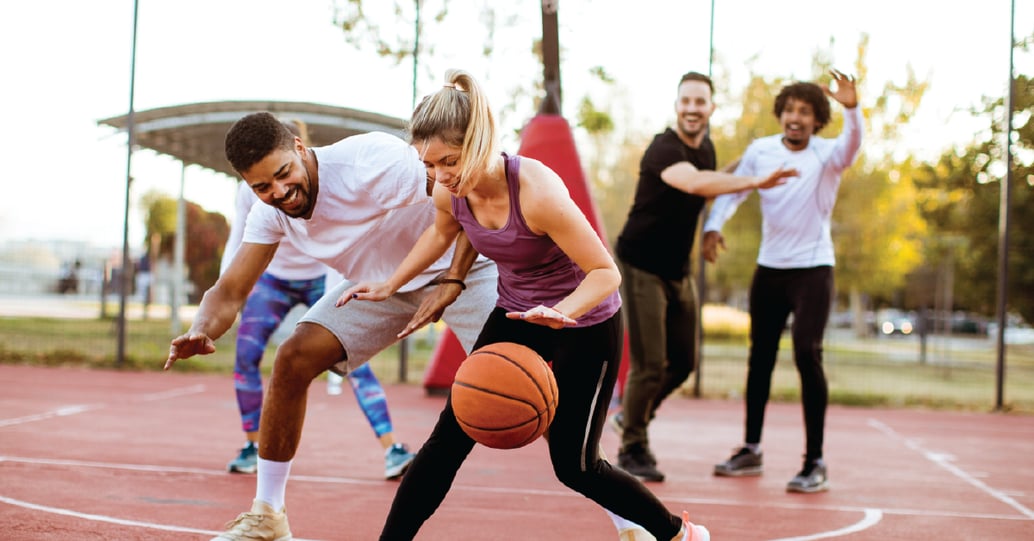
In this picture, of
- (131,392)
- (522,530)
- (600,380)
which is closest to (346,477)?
(522,530)

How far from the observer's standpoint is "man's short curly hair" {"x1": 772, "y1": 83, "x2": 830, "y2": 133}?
203 inches

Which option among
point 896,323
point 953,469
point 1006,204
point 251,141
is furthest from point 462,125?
point 896,323

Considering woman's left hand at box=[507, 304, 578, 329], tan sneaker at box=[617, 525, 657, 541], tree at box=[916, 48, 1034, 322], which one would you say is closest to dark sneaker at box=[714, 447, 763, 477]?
tan sneaker at box=[617, 525, 657, 541]

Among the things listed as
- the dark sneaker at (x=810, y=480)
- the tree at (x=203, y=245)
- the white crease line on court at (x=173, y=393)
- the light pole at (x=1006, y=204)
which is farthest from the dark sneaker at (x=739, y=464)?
the tree at (x=203, y=245)

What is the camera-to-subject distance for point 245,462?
5.25 metres

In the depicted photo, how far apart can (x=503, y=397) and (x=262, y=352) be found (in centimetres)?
281

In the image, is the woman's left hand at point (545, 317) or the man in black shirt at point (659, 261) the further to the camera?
the man in black shirt at point (659, 261)

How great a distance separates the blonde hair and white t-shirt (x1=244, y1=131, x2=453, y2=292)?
1.85 ft

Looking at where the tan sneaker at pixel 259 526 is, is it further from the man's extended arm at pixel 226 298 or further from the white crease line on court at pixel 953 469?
the white crease line on court at pixel 953 469

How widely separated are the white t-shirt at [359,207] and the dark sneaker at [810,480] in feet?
8.10

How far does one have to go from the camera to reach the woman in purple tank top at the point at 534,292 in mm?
2875

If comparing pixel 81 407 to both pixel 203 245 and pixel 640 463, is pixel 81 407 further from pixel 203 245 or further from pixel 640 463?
pixel 203 245

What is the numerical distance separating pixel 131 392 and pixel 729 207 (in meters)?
6.05

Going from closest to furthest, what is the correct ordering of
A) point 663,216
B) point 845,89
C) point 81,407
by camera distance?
point 845,89
point 663,216
point 81,407
